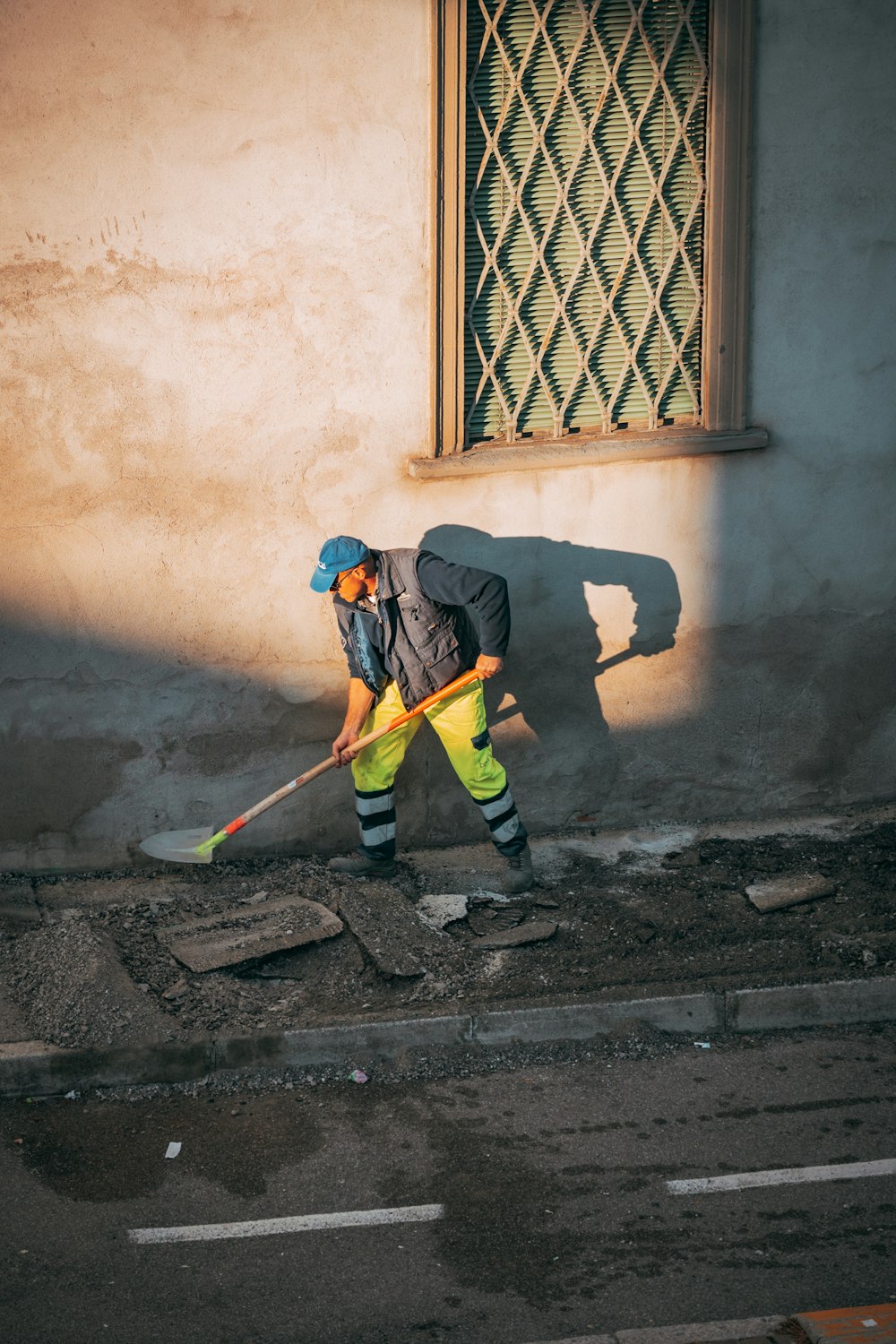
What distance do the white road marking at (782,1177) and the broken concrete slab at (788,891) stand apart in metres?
1.86

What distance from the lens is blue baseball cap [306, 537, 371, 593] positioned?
20.3 ft

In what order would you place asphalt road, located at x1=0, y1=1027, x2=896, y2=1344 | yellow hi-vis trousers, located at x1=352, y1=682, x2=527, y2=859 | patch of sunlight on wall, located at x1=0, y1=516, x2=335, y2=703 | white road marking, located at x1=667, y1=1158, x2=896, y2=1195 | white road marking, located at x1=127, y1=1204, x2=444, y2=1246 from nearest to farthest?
1. asphalt road, located at x1=0, y1=1027, x2=896, y2=1344
2. white road marking, located at x1=127, y1=1204, x2=444, y2=1246
3. white road marking, located at x1=667, y1=1158, x2=896, y2=1195
4. yellow hi-vis trousers, located at x1=352, y1=682, x2=527, y2=859
5. patch of sunlight on wall, located at x1=0, y1=516, x2=335, y2=703

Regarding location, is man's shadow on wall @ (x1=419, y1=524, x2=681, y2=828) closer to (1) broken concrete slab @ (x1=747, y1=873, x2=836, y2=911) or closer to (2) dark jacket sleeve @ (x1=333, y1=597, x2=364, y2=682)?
(2) dark jacket sleeve @ (x1=333, y1=597, x2=364, y2=682)

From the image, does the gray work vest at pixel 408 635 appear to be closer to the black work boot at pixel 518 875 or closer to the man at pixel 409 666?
the man at pixel 409 666

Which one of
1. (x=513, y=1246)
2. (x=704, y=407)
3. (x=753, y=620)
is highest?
(x=704, y=407)

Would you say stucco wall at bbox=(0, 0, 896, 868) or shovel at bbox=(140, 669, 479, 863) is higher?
stucco wall at bbox=(0, 0, 896, 868)

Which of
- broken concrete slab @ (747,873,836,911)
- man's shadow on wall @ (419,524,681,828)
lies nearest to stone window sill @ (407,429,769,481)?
man's shadow on wall @ (419,524,681,828)

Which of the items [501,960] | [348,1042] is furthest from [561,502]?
[348,1042]

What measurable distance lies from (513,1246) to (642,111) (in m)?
5.40

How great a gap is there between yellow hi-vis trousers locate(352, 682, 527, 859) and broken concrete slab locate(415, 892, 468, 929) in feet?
1.16

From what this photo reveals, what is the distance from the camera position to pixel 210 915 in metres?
6.41

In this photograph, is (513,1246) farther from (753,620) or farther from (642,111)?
(642,111)

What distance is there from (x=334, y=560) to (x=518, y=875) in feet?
6.24

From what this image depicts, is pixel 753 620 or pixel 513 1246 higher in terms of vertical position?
pixel 753 620
